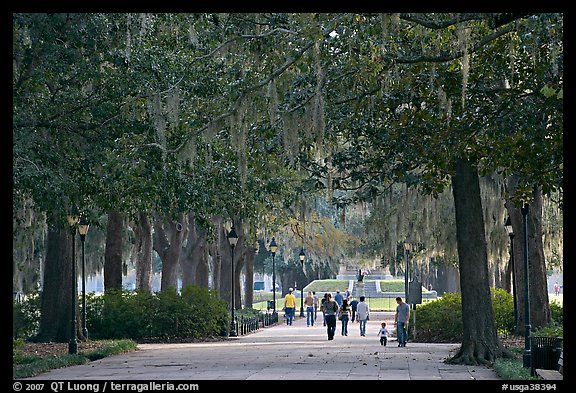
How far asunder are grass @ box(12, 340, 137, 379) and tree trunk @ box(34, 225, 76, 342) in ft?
5.97

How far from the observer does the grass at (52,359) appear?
2053cm

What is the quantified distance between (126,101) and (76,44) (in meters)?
1.98

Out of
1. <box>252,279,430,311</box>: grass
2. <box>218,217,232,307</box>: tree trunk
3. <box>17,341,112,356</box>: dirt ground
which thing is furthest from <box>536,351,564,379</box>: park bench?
<box>252,279,430,311</box>: grass

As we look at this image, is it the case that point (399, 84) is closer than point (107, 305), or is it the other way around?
point (399, 84)

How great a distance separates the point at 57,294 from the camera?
31.4 meters

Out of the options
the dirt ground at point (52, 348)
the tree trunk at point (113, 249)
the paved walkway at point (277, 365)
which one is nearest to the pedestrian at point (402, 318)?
the paved walkway at point (277, 365)

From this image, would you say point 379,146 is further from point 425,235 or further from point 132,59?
point 425,235

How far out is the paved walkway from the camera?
19.6 meters

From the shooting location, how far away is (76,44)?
73.7 feet

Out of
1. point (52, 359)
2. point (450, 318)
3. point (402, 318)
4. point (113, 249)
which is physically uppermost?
point (113, 249)

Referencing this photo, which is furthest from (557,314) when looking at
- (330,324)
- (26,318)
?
(26,318)

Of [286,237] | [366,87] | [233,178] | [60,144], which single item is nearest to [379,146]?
[366,87]

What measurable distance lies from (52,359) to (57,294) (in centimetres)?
819

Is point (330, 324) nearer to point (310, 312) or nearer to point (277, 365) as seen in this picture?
point (277, 365)
